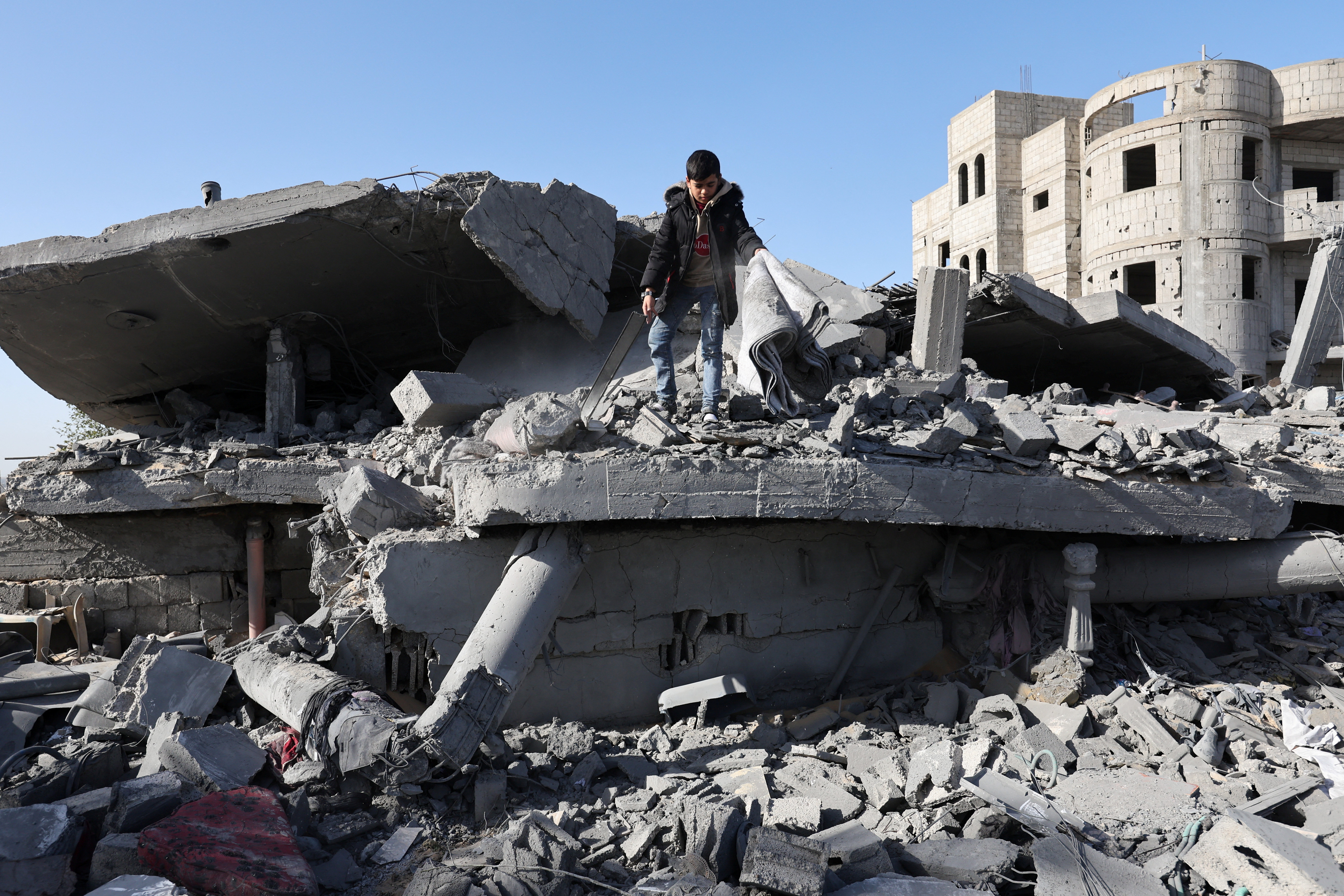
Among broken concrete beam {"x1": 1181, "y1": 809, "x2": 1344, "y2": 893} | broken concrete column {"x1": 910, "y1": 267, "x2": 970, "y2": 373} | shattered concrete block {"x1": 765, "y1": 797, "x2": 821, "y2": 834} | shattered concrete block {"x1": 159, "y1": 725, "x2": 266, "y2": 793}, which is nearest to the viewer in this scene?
broken concrete beam {"x1": 1181, "y1": 809, "x2": 1344, "y2": 893}

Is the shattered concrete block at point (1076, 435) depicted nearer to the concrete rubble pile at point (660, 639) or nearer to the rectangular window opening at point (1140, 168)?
the concrete rubble pile at point (660, 639)

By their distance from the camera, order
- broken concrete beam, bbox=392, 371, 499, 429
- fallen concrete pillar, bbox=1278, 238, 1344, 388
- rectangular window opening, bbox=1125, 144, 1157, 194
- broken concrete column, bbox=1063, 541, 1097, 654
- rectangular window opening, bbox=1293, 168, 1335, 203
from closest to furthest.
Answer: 1. broken concrete column, bbox=1063, 541, 1097, 654
2. broken concrete beam, bbox=392, 371, 499, 429
3. fallen concrete pillar, bbox=1278, 238, 1344, 388
4. rectangular window opening, bbox=1125, 144, 1157, 194
5. rectangular window opening, bbox=1293, 168, 1335, 203

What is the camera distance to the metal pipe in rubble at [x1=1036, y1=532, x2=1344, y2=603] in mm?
5883

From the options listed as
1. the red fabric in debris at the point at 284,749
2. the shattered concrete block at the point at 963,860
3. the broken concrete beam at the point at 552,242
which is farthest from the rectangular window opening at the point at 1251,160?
the red fabric in debris at the point at 284,749

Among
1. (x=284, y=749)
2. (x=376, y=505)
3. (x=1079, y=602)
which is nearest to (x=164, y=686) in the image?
(x=284, y=749)

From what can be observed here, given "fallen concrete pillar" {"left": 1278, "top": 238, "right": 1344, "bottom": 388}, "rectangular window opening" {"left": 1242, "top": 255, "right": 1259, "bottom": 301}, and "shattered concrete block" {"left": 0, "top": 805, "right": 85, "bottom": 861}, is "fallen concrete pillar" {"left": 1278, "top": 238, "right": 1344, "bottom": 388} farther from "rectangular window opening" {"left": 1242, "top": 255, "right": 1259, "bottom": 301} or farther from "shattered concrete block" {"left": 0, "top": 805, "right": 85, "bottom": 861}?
"shattered concrete block" {"left": 0, "top": 805, "right": 85, "bottom": 861}

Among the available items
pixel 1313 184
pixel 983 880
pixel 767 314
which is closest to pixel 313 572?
pixel 767 314

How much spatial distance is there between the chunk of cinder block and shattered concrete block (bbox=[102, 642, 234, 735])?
5.17 metres

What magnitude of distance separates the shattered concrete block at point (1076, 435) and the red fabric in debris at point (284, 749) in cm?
501

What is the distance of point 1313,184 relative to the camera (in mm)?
23266

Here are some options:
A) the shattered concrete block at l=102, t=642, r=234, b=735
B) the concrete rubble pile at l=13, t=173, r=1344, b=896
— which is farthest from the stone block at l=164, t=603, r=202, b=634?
the shattered concrete block at l=102, t=642, r=234, b=735

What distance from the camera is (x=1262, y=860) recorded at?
11.8ft

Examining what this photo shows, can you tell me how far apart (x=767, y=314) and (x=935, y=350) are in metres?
4.20

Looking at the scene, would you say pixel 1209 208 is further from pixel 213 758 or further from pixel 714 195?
pixel 213 758
